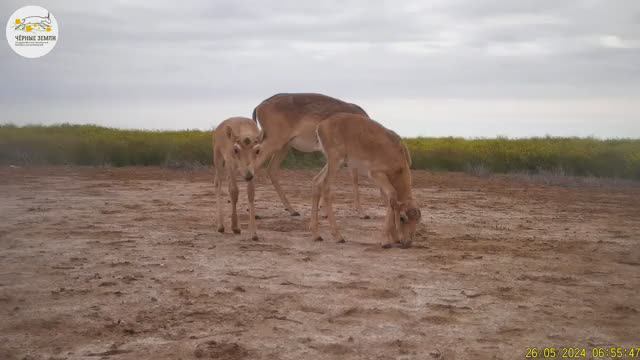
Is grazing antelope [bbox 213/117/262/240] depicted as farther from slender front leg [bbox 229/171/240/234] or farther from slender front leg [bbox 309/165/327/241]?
slender front leg [bbox 309/165/327/241]

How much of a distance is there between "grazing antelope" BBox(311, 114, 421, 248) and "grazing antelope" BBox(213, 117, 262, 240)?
3.25ft

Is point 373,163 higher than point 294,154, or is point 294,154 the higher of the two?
Result: point 294,154

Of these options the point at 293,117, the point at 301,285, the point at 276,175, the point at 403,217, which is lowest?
the point at 301,285

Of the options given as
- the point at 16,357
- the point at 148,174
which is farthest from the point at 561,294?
the point at 148,174

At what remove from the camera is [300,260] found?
28.7ft

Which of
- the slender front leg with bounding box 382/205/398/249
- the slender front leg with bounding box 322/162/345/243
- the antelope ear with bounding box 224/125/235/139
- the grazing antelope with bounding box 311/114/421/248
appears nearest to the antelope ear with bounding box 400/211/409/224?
the grazing antelope with bounding box 311/114/421/248

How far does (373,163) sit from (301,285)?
10.9 feet

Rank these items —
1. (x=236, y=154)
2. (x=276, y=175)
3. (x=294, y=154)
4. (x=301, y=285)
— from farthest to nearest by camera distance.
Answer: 1. (x=294, y=154)
2. (x=276, y=175)
3. (x=236, y=154)
4. (x=301, y=285)

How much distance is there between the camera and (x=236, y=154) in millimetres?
10195

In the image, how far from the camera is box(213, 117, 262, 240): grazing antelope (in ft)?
33.1

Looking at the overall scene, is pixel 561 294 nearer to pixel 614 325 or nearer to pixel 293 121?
pixel 614 325

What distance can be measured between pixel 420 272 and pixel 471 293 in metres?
1.01
